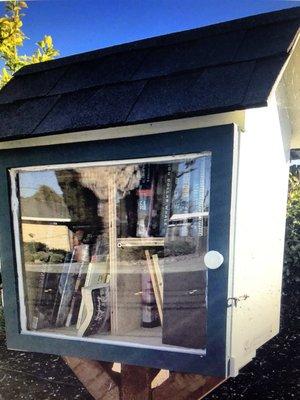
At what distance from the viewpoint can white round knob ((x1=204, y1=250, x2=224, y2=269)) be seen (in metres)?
1.23

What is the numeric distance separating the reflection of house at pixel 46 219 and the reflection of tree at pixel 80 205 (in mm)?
36

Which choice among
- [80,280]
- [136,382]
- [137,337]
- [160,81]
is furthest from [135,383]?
[160,81]

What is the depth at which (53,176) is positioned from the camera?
65.2 inches

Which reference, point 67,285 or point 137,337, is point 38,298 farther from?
point 137,337

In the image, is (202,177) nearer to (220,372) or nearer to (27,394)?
(220,372)

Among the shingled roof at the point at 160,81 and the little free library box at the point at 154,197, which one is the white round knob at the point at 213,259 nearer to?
the little free library box at the point at 154,197

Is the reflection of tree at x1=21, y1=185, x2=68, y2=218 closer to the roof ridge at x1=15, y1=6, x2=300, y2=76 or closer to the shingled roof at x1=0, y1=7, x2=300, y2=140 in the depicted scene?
the shingled roof at x1=0, y1=7, x2=300, y2=140

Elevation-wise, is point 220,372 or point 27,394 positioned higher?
point 220,372

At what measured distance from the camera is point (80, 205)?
179 centimetres

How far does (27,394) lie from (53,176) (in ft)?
9.52

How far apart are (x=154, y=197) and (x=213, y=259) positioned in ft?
1.62

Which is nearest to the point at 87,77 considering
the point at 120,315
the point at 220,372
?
the point at 120,315

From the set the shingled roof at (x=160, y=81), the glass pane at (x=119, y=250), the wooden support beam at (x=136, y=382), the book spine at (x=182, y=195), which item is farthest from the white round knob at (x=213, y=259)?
the wooden support beam at (x=136, y=382)

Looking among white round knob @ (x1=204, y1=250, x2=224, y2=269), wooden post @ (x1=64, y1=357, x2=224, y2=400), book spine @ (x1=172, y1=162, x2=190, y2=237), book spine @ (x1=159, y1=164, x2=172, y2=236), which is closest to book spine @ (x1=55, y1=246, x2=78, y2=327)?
wooden post @ (x1=64, y1=357, x2=224, y2=400)
